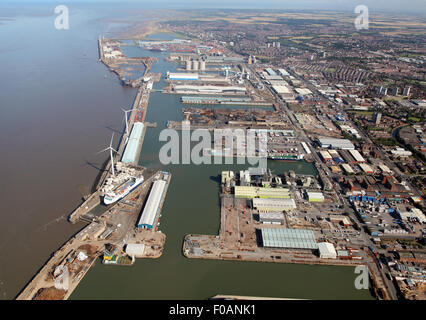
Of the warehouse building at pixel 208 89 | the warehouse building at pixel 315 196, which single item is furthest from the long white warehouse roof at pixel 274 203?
the warehouse building at pixel 208 89

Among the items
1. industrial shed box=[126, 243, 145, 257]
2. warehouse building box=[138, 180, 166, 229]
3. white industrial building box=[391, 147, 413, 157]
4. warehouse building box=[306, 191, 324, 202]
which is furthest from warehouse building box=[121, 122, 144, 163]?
white industrial building box=[391, 147, 413, 157]

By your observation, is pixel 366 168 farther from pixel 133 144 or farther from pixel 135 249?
pixel 133 144

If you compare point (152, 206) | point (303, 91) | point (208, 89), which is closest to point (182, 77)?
point (208, 89)

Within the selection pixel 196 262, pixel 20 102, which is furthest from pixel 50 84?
pixel 196 262

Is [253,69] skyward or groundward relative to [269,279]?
skyward

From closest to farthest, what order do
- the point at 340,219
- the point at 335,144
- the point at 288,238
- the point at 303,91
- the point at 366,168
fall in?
the point at 288,238 → the point at 340,219 → the point at 366,168 → the point at 335,144 → the point at 303,91
